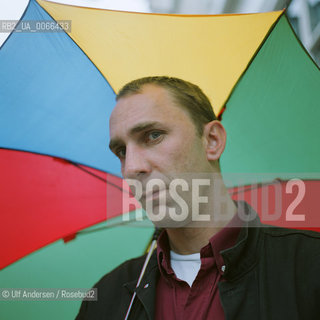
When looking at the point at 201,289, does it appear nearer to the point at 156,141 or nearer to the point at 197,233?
the point at 197,233

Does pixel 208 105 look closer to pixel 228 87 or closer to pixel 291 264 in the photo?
pixel 228 87

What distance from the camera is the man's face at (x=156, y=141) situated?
1358 mm

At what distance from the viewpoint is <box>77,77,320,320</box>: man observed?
1.17 metres

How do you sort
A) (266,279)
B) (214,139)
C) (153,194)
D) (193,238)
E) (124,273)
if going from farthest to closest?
1. (124,273)
2. (214,139)
3. (193,238)
4. (153,194)
5. (266,279)

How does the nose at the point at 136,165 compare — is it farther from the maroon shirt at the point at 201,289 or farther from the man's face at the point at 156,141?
the maroon shirt at the point at 201,289

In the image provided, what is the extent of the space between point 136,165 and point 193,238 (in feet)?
1.44

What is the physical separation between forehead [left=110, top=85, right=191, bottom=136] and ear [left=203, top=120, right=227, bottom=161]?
136 millimetres

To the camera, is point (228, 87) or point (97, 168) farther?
point (97, 168)

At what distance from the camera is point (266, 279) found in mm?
1206

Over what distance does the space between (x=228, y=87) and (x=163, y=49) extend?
43 cm

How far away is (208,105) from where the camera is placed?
5.56ft

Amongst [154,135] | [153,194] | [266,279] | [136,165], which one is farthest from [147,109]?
[266,279]

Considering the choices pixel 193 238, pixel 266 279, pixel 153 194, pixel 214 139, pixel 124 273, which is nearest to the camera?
pixel 266 279


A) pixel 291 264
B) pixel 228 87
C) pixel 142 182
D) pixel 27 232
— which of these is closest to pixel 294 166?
pixel 228 87
